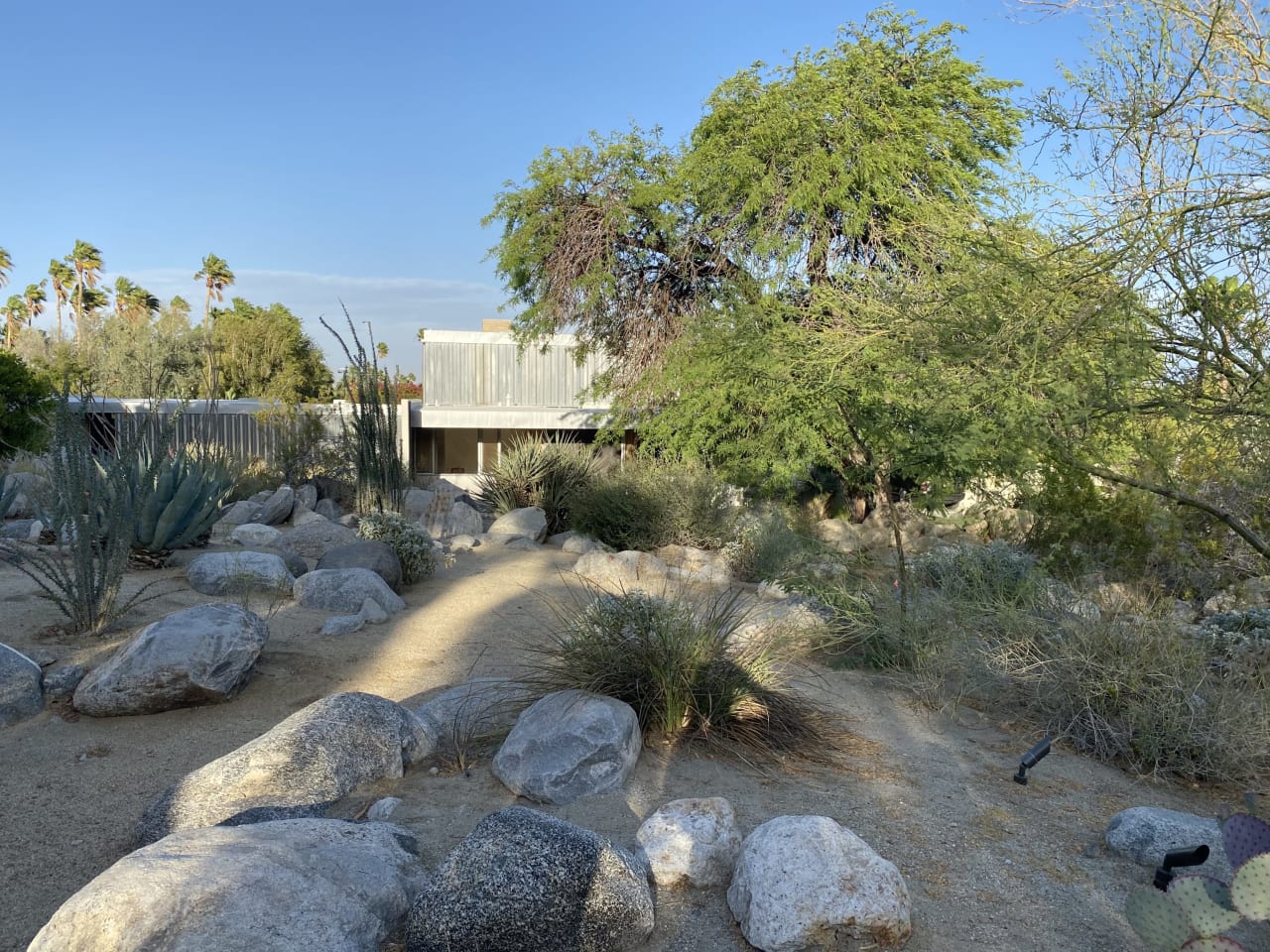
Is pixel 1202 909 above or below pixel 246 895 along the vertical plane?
above

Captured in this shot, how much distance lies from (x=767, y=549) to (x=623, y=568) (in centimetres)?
173

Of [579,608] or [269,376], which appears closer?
[579,608]

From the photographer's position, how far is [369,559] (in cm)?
927

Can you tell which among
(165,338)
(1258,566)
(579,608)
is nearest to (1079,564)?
(1258,566)

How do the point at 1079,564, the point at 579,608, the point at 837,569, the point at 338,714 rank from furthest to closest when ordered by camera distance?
the point at 1079,564, the point at 837,569, the point at 579,608, the point at 338,714

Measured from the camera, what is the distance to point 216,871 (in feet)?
9.46

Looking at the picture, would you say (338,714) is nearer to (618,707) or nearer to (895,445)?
(618,707)

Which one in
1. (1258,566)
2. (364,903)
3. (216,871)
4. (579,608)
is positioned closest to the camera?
(216,871)

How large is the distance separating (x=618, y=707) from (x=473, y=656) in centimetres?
265

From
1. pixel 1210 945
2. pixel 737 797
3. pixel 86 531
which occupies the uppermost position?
pixel 86 531

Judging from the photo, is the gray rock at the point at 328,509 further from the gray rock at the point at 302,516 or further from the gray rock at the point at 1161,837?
the gray rock at the point at 1161,837

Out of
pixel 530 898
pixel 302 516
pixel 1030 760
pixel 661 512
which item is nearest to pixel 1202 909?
pixel 530 898

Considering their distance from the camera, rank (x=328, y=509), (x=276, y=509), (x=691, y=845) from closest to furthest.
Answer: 1. (x=691, y=845)
2. (x=276, y=509)
3. (x=328, y=509)

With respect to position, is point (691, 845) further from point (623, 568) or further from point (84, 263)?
point (84, 263)
